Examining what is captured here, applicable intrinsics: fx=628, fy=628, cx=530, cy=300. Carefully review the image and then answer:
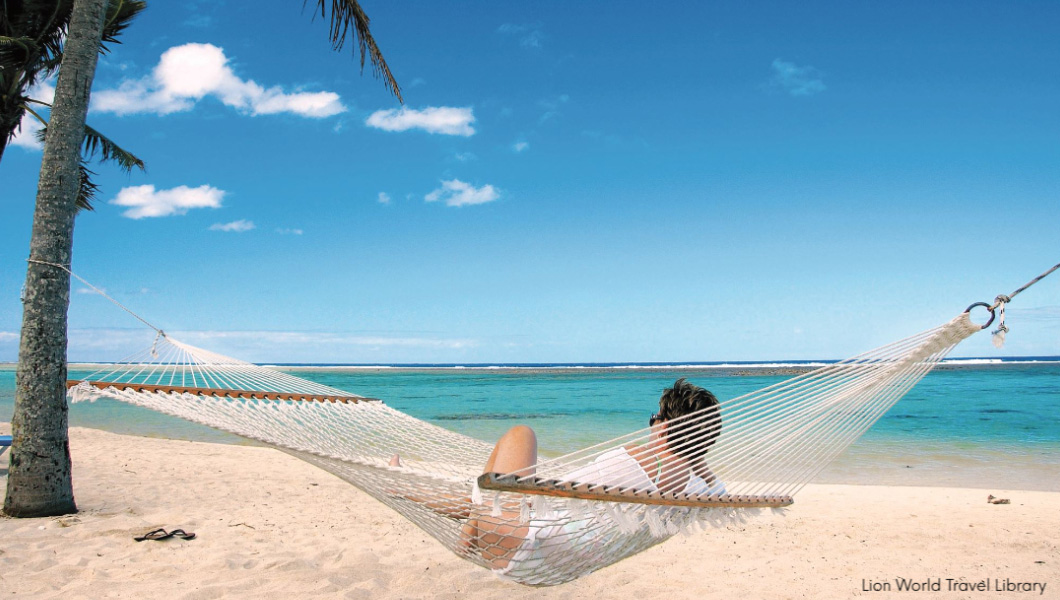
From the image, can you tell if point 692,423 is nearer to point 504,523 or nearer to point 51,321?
point 504,523

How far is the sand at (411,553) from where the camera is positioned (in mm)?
2059

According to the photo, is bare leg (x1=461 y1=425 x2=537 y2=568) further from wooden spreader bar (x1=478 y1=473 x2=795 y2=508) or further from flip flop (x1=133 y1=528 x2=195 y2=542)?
flip flop (x1=133 y1=528 x2=195 y2=542)

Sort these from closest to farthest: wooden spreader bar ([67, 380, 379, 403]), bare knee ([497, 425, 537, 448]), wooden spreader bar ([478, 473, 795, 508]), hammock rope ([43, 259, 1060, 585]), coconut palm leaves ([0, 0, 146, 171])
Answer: wooden spreader bar ([478, 473, 795, 508]), hammock rope ([43, 259, 1060, 585]), bare knee ([497, 425, 537, 448]), wooden spreader bar ([67, 380, 379, 403]), coconut palm leaves ([0, 0, 146, 171])

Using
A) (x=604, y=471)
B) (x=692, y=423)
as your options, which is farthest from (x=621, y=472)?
(x=692, y=423)

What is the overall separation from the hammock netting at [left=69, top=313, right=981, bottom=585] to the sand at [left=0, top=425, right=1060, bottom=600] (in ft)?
1.44

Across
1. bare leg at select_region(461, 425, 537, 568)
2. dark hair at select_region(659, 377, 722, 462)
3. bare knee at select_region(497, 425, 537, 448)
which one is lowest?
bare leg at select_region(461, 425, 537, 568)

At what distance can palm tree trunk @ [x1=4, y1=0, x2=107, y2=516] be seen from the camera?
255 cm

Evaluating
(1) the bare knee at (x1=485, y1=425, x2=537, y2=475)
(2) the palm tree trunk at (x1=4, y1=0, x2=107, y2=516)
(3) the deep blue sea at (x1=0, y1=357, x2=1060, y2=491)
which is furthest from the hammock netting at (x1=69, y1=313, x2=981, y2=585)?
(3) the deep blue sea at (x1=0, y1=357, x2=1060, y2=491)

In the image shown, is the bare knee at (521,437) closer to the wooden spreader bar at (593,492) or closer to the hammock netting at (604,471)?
the hammock netting at (604,471)

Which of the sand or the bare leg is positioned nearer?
the bare leg

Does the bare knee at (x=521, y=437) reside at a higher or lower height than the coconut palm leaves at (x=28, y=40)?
lower

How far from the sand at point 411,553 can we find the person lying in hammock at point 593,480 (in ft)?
2.19

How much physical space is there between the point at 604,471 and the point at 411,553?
1374mm

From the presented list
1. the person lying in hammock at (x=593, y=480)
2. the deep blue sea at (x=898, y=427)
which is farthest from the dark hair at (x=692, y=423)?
the deep blue sea at (x=898, y=427)
